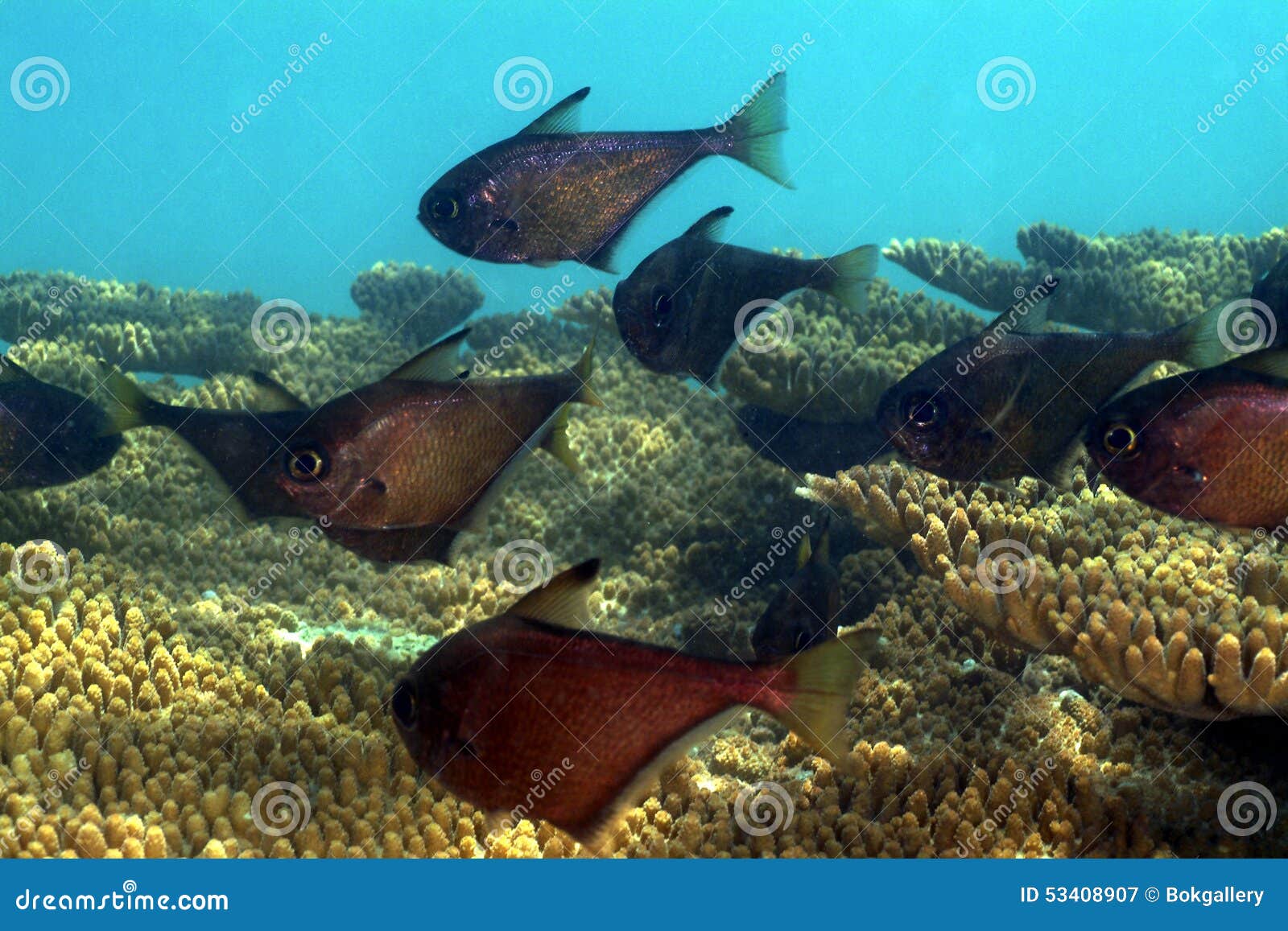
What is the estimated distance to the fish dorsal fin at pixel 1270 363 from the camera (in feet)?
7.36

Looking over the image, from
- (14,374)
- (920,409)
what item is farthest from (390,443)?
(14,374)

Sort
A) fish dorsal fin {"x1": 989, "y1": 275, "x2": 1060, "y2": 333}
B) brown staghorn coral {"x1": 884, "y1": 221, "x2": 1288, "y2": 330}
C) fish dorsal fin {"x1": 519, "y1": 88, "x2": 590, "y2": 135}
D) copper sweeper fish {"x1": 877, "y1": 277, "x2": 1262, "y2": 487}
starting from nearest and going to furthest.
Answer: copper sweeper fish {"x1": 877, "y1": 277, "x2": 1262, "y2": 487}, fish dorsal fin {"x1": 989, "y1": 275, "x2": 1060, "y2": 333}, fish dorsal fin {"x1": 519, "y1": 88, "x2": 590, "y2": 135}, brown staghorn coral {"x1": 884, "y1": 221, "x2": 1288, "y2": 330}

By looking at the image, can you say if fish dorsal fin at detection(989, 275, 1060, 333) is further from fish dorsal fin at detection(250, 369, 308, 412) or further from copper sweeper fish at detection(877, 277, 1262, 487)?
fish dorsal fin at detection(250, 369, 308, 412)

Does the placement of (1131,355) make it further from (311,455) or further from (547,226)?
(311,455)

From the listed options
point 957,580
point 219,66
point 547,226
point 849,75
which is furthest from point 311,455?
point 849,75

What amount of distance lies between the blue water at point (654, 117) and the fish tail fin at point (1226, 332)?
5758cm

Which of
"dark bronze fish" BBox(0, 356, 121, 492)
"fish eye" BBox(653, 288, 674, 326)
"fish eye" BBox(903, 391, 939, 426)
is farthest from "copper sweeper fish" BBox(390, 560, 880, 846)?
"dark bronze fish" BBox(0, 356, 121, 492)

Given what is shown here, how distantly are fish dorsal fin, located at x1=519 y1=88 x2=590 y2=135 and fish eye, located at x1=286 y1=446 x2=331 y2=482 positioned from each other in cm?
190

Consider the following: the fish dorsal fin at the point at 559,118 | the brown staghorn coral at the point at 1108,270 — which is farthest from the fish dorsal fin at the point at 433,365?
the brown staghorn coral at the point at 1108,270

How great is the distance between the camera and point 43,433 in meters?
4.23

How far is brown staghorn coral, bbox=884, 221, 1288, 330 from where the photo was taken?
7298 millimetres

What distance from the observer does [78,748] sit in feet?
9.04

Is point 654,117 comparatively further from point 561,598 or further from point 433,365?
point 561,598

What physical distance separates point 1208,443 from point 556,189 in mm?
2612
